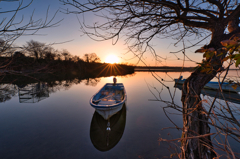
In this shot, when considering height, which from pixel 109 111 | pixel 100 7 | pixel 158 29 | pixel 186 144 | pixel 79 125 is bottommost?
pixel 79 125

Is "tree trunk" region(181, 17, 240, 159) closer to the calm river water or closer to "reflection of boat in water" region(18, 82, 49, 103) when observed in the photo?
the calm river water

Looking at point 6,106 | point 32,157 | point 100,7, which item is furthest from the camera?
point 6,106

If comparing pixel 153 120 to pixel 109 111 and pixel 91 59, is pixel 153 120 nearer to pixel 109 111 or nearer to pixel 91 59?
pixel 109 111

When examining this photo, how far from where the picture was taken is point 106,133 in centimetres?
613

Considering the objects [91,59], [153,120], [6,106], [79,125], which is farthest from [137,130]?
[91,59]

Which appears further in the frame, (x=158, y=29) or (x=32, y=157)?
(x=32, y=157)

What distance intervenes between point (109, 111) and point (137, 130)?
2.32m

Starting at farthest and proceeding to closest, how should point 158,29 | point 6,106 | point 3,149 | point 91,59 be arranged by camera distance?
1. point 91,59
2. point 6,106
3. point 3,149
4. point 158,29

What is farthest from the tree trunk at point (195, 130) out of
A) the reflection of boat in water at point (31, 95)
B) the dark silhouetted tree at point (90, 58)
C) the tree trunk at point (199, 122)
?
the dark silhouetted tree at point (90, 58)

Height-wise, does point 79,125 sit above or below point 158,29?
below

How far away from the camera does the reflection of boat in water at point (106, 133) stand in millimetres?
5432

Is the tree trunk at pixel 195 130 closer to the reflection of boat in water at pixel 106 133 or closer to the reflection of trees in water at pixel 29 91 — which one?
the reflection of boat in water at pixel 106 133

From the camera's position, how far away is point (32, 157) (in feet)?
14.7

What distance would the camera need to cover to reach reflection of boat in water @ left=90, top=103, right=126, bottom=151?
5432 mm
